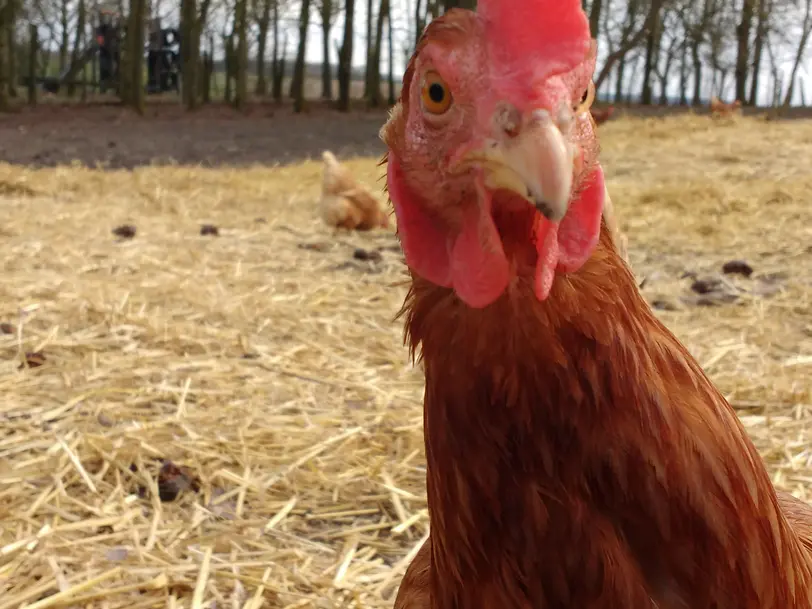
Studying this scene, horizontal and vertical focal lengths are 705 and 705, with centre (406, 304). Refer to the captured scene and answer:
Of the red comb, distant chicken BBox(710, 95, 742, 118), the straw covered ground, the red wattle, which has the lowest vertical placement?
the straw covered ground

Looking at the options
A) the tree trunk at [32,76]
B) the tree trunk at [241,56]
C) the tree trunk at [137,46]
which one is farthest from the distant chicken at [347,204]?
the tree trunk at [32,76]

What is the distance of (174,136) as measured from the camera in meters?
11.0

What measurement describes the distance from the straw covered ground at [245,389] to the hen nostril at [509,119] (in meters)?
1.25

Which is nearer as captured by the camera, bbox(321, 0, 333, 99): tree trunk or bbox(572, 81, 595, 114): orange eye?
bbox(572, 81, 595, 114): orange eye

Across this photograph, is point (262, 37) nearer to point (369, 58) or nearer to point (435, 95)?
point (369, 58)

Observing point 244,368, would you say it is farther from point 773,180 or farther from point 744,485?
point 773,180

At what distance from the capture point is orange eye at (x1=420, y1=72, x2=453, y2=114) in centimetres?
82

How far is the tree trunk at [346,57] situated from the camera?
15523 millimetres

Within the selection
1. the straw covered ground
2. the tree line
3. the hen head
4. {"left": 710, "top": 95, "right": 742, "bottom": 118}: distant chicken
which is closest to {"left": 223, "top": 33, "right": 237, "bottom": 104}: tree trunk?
the tree line

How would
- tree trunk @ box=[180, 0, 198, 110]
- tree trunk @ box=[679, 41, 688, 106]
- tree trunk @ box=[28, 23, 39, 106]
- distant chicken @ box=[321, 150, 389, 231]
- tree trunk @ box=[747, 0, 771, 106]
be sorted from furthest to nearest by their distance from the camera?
1. tree trunk @ box=[679, 41, 688, 106]
2. tree trunk @ box=[747, 0, 771, 106]
3. tree trunk @ box=[28, 23, 39, 106]
4. tree trunk @ box=[180, 0, 198, 110]
5. distant chicken @ box=[321, 150, 389, 231]

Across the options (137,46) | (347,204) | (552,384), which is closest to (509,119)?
(552,384)

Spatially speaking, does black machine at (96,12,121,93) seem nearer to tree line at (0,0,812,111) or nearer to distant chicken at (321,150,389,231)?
tree line at (0,0,812,111)

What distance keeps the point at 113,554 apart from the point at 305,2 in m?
15.7

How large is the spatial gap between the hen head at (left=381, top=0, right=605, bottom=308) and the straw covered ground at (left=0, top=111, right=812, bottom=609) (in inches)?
42.9
